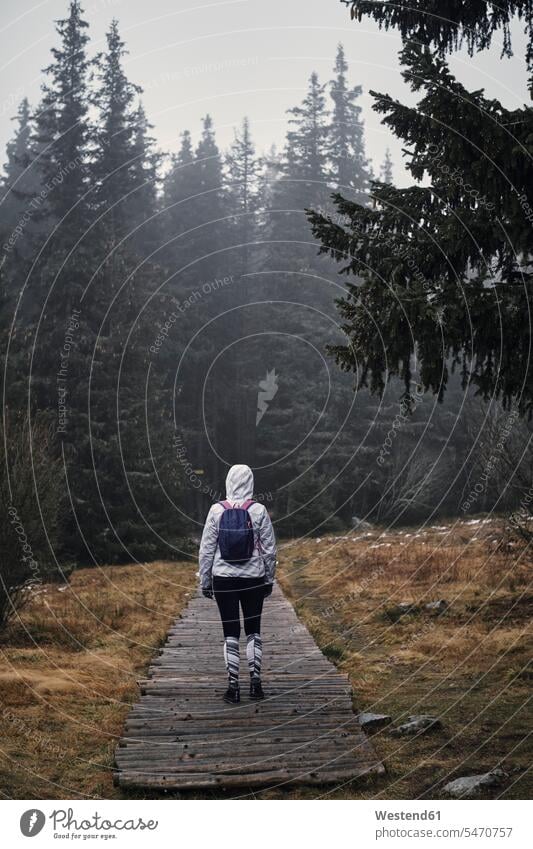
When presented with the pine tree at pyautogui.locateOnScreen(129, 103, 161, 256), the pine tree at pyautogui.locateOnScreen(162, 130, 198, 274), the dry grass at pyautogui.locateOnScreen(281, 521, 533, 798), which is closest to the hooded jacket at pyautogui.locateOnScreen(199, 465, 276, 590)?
the dry grass at pyautogui.locateOnScreen(281, 521, 533, 798)

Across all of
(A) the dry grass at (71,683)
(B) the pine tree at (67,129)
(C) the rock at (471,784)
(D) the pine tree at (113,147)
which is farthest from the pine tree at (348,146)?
(C) the rock at (471,784)

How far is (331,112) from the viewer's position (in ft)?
114

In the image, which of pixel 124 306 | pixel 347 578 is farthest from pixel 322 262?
pixel 347 578

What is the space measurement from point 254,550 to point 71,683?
2741 millimetres

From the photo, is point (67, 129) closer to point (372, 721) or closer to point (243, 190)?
point (243, 190)

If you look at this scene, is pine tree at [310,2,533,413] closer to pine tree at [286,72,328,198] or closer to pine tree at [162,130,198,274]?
pine tree at [286,72,328,198]

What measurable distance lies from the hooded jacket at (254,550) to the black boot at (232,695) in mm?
941

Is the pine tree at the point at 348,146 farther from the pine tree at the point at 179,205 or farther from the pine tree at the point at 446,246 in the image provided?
the pine tree at the point at 446,246

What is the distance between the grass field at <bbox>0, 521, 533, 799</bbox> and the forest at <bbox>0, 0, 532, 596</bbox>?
149cm

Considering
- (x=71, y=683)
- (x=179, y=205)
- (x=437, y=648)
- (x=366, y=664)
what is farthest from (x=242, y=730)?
(x=179, y=205)

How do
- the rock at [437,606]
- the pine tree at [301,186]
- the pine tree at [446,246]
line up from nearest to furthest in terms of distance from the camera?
the pine tree at [446,246]
the rock at [437,606]
the pine tree at [301,186]

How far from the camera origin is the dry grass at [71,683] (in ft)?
17.9

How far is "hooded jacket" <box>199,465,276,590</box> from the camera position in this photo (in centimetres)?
675
